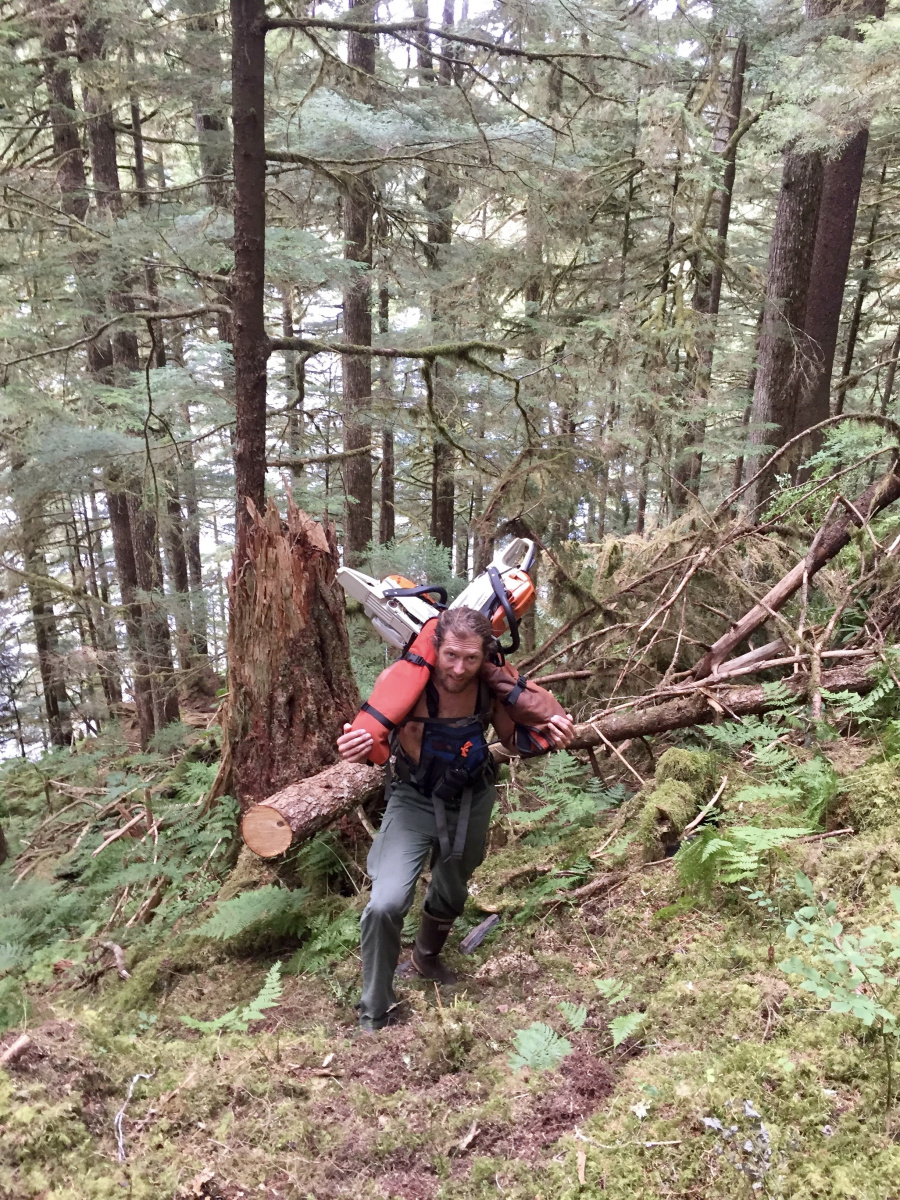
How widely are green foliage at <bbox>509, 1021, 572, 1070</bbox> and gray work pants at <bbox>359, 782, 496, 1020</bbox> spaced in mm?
1012

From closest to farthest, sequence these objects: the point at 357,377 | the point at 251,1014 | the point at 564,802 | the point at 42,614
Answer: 1. the point at 251,1014
2. the point at 564,802
3. the point at 357,377
4. the point at 42,614

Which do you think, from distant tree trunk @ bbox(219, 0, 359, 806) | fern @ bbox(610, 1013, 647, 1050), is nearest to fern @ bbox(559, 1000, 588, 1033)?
fern @ bbox(610, 1013, 647, 1050)

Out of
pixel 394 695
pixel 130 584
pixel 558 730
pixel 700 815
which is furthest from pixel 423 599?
pixel 130 584

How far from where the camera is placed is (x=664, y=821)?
423 cm

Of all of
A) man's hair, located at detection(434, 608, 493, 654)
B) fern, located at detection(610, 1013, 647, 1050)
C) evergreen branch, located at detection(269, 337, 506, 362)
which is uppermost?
evergreen branch, located at detection(269, 337, 506, 362)

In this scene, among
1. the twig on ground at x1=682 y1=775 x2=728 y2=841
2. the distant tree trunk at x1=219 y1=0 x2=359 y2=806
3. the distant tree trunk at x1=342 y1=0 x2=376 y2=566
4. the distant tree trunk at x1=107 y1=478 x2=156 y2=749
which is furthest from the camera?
the distant tree trunk at x1=107 y1=478 x2=156 y2=749

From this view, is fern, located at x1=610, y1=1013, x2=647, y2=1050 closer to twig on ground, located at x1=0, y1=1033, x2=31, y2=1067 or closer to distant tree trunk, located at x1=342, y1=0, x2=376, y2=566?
twig on ground, located at x1=0, y1=1033, x2=31, y2=1067

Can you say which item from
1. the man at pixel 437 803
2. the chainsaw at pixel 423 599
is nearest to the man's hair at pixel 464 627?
the man at pixel 437 803

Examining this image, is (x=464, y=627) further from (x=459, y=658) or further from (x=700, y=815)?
(x=700, y=815)

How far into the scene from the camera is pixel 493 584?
414 cm

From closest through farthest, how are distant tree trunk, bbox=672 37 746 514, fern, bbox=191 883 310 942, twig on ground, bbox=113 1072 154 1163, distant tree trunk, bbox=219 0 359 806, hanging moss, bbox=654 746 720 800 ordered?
twig on ground, bbox=113 1072 154 1163, fern, bbox=191 883 310 942, hanging moss, bbox=654 746 720 800, distant tree trunk, bbox=219 0 359 806, distant tree trunk, bbox=672 37 746 514

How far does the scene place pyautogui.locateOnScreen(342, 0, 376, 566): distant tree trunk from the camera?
9984mm

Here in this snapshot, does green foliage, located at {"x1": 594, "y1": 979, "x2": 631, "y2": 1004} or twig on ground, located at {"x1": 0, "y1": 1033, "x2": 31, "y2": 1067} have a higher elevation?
twig on ground, located at {"x1": 0, "y1": 1033, "x2": 31, "y2": 1067}

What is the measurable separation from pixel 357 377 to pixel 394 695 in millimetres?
8898
